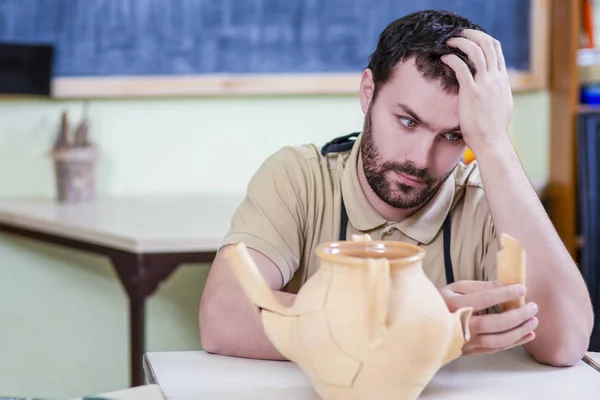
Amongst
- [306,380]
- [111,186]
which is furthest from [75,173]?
[306,380]

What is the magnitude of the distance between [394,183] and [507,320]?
410mm

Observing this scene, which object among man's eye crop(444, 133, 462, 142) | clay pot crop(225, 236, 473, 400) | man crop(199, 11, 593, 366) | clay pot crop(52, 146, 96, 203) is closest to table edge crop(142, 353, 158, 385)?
man crop(199, 11, 593, 366)

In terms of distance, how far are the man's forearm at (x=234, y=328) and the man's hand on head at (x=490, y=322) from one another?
274 mm

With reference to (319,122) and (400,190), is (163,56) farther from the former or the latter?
(400,190)

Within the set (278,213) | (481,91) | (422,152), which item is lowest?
(278,213)

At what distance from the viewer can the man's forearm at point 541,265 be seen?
4.39 feet

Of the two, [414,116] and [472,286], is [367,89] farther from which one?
[472,286]

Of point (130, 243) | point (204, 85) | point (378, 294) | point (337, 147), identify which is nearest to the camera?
point (378, 294)

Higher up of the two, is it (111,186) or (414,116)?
(414,116)

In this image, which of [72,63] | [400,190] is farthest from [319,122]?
[400,190]

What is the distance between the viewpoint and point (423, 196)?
1.52 metres

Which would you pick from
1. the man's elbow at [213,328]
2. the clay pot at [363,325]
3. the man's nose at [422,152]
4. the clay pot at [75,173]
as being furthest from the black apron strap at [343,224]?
the clay pot at [75,173]

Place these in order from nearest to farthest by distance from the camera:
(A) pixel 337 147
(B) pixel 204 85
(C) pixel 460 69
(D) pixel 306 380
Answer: (D) pixel 306 380 → (C) pixel 460 69 → (A) pixel 337 147 → (B) pixel 204 85

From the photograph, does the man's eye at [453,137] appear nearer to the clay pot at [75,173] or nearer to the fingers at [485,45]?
the fingers at [485,45]
